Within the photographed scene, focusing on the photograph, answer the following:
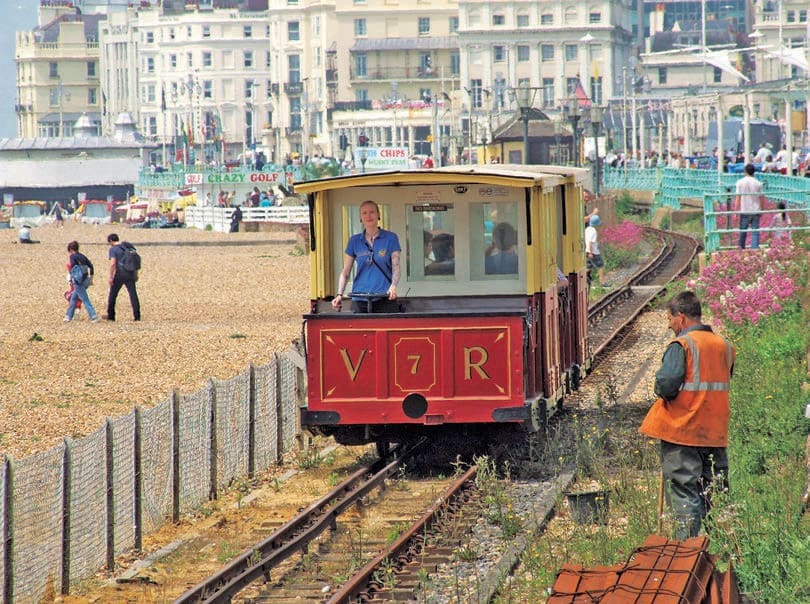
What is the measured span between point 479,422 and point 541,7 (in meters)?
137

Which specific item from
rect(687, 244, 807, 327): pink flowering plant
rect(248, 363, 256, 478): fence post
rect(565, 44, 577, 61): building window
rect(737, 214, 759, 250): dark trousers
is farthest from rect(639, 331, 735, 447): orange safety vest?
rect(565, 44, 577, 61): building window

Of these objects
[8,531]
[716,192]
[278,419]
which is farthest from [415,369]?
[716,192]

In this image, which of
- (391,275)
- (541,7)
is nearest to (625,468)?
(391,275)

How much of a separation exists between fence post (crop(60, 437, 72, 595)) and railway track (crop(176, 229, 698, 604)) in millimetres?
1096

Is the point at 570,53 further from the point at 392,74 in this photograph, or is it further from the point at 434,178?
the point at 434,178

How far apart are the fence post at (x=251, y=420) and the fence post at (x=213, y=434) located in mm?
877

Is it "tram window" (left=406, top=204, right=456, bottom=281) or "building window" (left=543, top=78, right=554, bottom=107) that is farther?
"building window" (left=543, top=78, right=554, bottom=107)

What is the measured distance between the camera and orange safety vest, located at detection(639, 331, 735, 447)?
1020 centimetres

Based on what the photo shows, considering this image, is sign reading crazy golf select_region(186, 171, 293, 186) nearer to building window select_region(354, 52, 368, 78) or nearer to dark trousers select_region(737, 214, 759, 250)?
building window select_region(354, 52, 368, 78)

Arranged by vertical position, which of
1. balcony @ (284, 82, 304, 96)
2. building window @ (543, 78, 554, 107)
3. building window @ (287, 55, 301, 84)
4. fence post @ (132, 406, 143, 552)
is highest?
building window @ (287, 55, 301, 84)

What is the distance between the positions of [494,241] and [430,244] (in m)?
0.57

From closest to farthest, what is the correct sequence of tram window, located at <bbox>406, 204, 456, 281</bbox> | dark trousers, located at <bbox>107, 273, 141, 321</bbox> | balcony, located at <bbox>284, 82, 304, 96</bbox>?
tram window, located at <bbox>406, 204, 456, 281</bbox> < dark trousers, located at <bbox>107, 273, 141, 321</bbox> < balcony, located at <bbox>284, 82, 304, 96</bbox>

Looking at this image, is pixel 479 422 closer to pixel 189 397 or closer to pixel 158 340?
pixel 189 397

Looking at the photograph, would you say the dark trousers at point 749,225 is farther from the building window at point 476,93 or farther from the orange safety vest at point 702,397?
the building window at point 476,93
